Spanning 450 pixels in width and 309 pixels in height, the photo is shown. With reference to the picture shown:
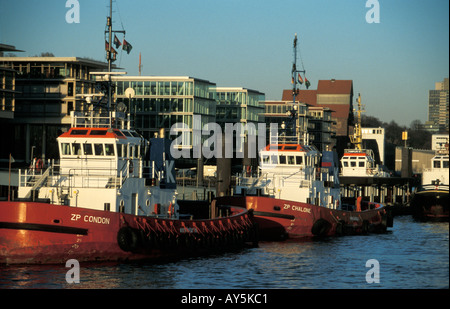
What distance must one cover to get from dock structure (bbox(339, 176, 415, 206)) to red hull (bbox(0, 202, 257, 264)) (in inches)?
1832

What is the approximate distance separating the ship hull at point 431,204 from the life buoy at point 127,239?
35250mm

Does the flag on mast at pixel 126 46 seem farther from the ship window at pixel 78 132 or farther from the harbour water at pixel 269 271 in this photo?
the harbour water at pixel 269 271

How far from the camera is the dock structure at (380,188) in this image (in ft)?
264

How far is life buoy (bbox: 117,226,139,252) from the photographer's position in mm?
33594

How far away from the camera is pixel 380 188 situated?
87.6 meters

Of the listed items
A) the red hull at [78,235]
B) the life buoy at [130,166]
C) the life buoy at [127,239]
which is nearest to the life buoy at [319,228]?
the red hull at [78,235]

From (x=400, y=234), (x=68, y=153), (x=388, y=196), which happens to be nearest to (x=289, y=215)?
(x=400, y=234)

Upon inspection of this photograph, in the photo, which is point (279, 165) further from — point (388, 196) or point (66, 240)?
point (388, 196)

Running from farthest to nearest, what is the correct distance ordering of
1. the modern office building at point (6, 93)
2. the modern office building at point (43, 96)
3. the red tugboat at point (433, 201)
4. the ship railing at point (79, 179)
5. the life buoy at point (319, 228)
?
the modern office building at point (43, 96) < the modern office building at point (6, 93) < the red tugboat at point (433, 201) < the life buoy at point (319, 228) < the ship railing at point (79, 179)

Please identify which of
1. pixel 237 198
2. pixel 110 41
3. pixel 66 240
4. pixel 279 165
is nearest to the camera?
pixel 66 240

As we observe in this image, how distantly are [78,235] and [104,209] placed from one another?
2.67 metres

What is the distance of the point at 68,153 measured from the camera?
37000 millimetres

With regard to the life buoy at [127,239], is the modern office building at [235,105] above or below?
above
